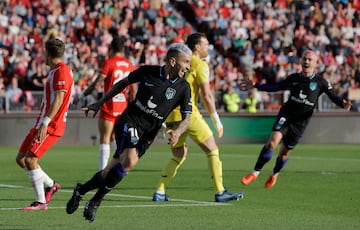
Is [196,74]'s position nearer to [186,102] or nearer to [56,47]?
[56,47]

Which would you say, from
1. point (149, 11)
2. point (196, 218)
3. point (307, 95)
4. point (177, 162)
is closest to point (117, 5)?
point (149, 11)

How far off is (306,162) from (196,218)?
1189 cm

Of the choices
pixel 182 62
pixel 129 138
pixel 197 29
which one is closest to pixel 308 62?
pixel 182 62

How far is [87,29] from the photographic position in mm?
34281

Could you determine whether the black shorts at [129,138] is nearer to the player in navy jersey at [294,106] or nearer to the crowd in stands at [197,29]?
the player in navy jersey at [294,106]

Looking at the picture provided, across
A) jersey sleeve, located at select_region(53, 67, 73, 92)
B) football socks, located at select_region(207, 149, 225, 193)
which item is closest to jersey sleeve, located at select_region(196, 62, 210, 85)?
football socks, located at select_region(207, 149, 225, 193)

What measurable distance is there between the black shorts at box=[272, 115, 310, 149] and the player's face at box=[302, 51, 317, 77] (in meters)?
0.82

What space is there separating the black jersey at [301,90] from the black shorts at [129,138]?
624cm

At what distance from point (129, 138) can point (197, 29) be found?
27.0 metres

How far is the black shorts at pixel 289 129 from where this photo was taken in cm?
1766

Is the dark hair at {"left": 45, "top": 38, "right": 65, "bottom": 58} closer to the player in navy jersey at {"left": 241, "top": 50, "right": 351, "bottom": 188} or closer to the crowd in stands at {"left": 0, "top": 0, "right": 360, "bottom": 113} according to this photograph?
the player in navy jersey at {"left": 241, "top": 50, "right": 351, "bottom": 188}

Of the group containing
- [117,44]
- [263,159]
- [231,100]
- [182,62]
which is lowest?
[231,100]

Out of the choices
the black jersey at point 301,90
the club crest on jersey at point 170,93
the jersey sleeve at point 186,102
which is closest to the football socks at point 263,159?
the black jersey at point 301,90

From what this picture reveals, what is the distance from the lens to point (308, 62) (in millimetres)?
17375
